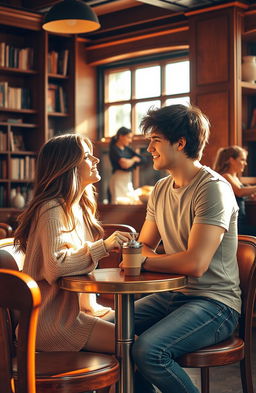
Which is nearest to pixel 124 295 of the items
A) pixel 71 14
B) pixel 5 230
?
pixel 5 230

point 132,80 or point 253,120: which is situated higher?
point 132,80

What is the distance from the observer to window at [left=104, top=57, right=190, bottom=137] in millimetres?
7871

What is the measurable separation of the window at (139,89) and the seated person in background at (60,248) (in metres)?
5.47

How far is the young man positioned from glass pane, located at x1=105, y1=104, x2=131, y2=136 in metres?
5.92

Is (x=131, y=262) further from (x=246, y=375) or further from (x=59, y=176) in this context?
(x=246, y=375)

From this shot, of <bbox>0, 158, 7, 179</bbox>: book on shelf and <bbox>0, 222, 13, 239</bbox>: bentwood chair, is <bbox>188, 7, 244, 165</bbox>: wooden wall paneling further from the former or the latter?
<bbox>0, 222, 13, 239</bbox>: bentwood chair

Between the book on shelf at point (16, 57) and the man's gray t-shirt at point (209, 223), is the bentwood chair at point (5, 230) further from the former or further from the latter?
the book on shelf at point (16, 57)

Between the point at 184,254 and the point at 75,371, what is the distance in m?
0.55

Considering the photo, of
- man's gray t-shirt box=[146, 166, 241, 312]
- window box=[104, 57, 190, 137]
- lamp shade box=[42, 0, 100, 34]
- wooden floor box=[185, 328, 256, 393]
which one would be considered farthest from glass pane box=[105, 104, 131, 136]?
man's gray t-shirt box=[146, 166, 241, 312]

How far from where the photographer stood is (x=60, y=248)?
86.4 inches

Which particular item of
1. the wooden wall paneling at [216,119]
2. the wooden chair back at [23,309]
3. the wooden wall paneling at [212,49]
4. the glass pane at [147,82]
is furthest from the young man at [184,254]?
the glass pane at [147,82]

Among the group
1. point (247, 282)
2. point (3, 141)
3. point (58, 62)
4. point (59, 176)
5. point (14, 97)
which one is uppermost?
point (58, 62)

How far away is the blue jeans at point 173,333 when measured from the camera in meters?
2.12

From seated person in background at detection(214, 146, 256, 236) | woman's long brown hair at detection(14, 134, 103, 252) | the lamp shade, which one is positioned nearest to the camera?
woman's long brown hair at detection(14, 134, 103, 252)
